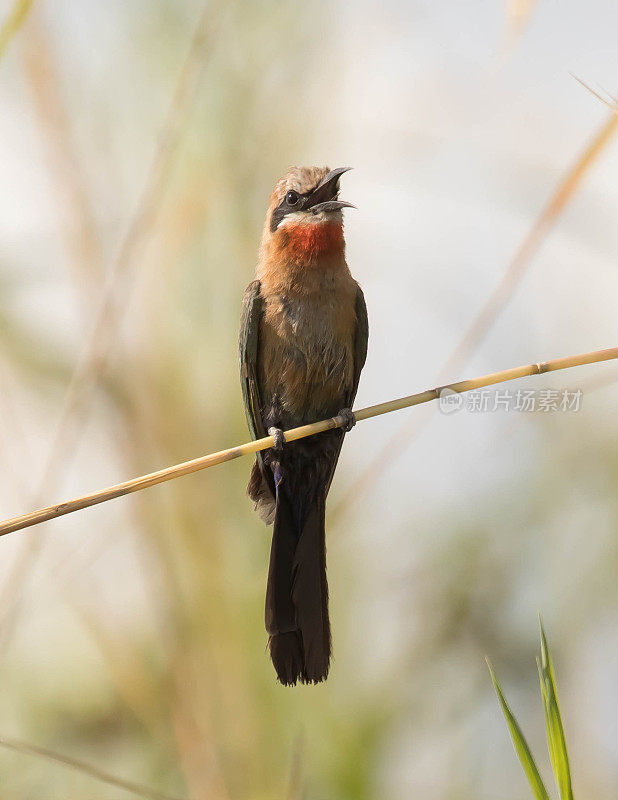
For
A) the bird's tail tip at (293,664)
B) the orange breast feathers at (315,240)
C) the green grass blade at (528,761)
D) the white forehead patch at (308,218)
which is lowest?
the green grass blade at (528,761)

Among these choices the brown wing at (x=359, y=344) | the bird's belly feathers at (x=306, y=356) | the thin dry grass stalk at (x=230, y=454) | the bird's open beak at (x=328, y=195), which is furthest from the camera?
the brown wing at (x=359, y=344)

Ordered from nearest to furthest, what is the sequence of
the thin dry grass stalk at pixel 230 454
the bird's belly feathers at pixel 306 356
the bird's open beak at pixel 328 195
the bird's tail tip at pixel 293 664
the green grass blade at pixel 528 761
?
the green grass blade at pixel 528 761 < the thin dry grass stalk at pixel 230 454 < the bird's tail tip at pixel 293 664 < the bird's open beak at pixel 328 195 < the bird's belly feathers at pixel 306 356

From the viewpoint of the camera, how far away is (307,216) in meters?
3.54

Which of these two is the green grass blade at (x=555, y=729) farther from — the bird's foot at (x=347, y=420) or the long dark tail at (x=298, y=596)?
the bird's foot at (x=347, y=420)

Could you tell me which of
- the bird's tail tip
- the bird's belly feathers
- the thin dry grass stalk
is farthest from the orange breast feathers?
the bird's tail tip

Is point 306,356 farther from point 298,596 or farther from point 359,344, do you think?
point 298,596

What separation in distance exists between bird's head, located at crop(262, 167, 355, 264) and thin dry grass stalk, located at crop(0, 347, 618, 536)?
117 centimetres

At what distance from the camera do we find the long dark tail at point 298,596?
3.06 meters

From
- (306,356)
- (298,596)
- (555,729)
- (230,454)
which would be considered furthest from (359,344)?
(555,729)

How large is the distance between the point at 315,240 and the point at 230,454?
Result: 1468mm

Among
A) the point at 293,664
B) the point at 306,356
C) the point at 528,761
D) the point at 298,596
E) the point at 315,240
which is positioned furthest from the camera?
the point at 306,356

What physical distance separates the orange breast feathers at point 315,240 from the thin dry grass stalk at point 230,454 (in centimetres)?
116

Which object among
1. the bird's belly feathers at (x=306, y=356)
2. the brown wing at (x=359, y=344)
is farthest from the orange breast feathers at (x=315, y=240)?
the brown wing at (x=359, y=344)

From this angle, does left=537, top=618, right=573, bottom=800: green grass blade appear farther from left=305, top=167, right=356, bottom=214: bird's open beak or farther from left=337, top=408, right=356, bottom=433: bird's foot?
left=305, top=167, right=356, bottom=214: bird's open beak
